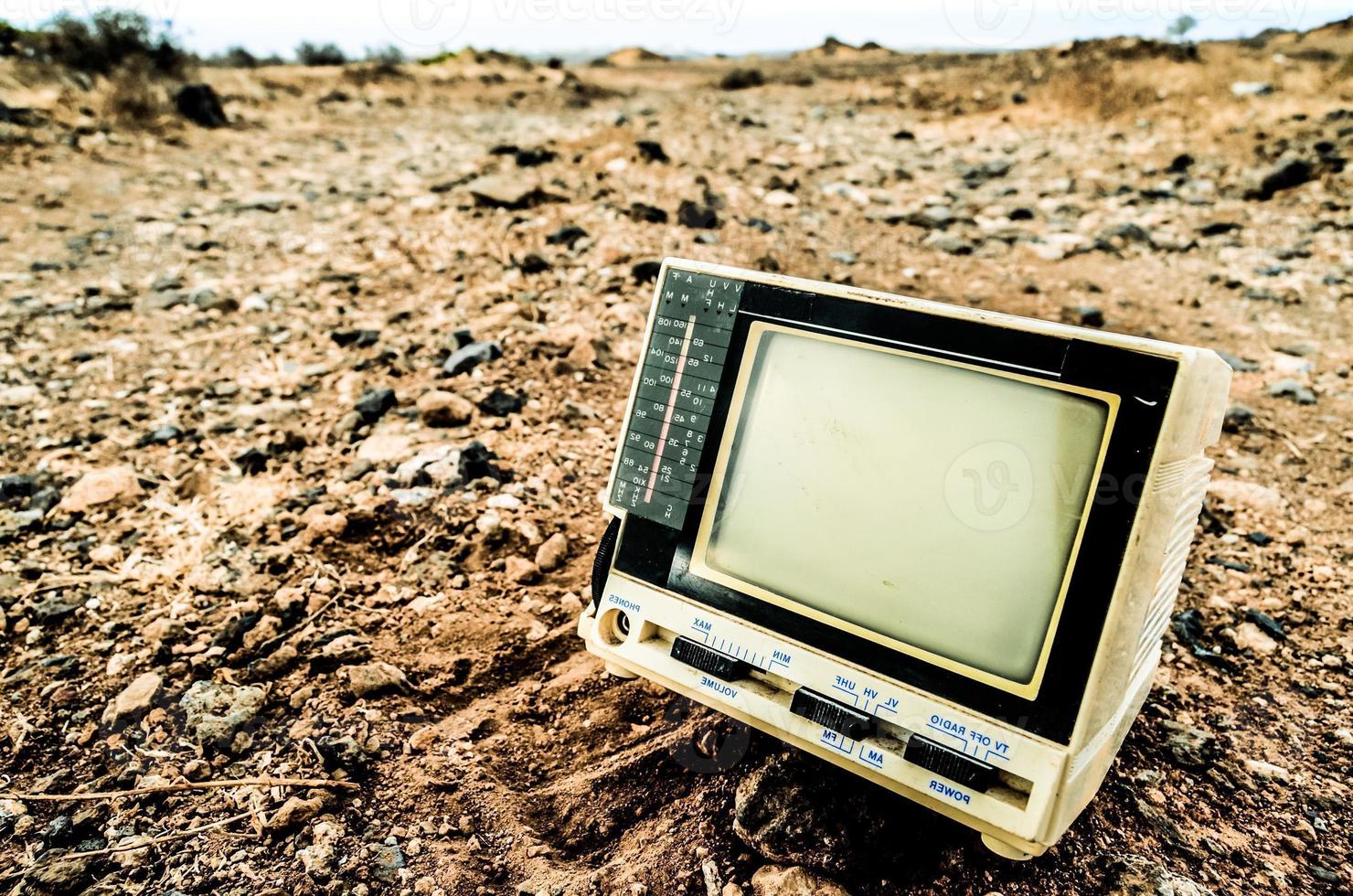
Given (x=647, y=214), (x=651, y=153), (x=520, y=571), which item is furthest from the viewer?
(x=651, y=153)

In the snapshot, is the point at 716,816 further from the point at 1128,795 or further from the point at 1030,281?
the point at 1030,281

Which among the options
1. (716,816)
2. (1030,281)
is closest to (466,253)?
(1030,281)

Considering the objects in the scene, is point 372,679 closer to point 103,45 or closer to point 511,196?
point 511,196

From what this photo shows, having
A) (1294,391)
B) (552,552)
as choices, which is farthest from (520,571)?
(1294,391)

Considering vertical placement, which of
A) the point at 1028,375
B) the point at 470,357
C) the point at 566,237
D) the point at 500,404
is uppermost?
the point at 566,237

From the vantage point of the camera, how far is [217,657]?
1985 millimetres

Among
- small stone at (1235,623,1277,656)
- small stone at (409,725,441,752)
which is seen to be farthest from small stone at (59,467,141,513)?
small stone at (1235,623,1277,656)

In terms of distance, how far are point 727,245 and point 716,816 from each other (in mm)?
3285

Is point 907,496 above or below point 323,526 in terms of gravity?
above

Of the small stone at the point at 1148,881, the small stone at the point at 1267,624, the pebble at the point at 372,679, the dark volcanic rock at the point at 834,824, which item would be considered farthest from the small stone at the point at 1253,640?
the pebble at the point at 372,679

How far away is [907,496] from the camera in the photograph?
131 centimetres

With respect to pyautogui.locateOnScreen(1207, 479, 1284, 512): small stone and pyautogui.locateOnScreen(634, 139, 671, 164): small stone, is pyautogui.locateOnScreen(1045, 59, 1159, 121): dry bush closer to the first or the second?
pyautogui.locateOnScreen(634, 139, 671, 164): small stone

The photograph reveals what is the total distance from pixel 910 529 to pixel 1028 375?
29cm

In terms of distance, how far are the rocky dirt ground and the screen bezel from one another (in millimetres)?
363
